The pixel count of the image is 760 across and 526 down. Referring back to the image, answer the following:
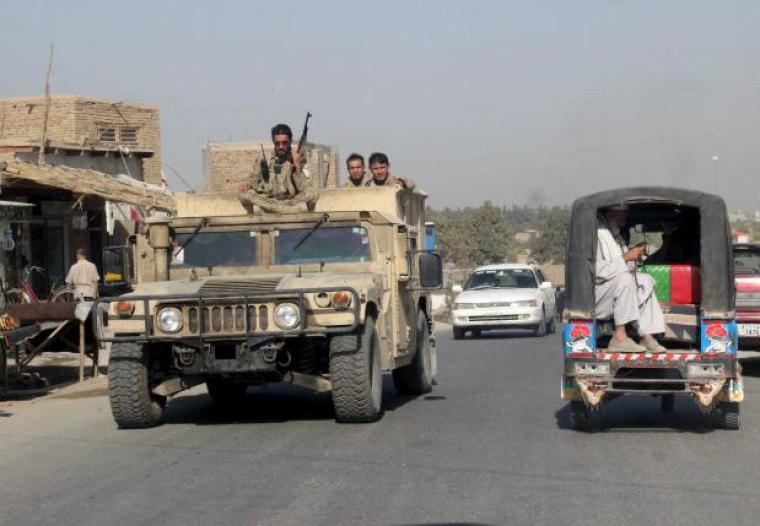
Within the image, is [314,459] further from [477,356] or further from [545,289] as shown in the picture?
[545,289]

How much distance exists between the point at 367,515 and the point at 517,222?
138852 mm

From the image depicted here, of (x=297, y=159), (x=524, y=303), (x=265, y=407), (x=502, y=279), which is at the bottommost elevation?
(x=265, y=407)

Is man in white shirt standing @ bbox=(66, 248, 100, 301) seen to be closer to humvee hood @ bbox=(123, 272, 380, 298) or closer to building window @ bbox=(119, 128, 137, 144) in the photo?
humvee hood @ bbox=(123, 272, 380, 298)

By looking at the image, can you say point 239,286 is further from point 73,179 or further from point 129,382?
point 73,179

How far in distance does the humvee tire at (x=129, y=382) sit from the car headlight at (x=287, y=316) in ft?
4.34

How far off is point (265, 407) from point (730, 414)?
493 centimetres

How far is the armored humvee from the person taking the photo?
10.0 metres

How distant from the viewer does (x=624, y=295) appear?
9945 mm

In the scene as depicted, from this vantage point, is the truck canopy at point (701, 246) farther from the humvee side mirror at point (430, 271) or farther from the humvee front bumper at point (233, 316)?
the humvee side mirror at point (430, 271)

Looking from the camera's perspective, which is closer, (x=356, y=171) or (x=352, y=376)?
(x=352, y=376)

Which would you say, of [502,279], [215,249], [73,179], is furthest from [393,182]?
[502,279]

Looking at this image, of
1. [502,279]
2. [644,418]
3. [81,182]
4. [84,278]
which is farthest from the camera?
[502,279]

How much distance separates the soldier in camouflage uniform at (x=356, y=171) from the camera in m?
13.7

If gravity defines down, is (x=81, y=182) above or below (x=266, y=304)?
above
